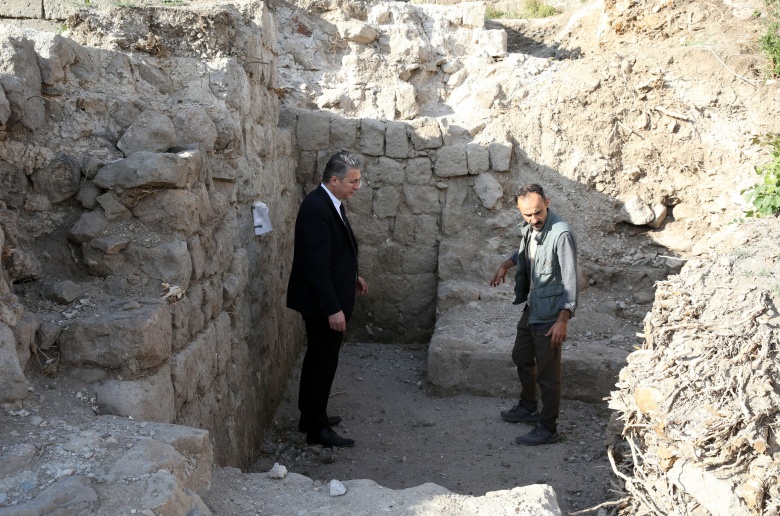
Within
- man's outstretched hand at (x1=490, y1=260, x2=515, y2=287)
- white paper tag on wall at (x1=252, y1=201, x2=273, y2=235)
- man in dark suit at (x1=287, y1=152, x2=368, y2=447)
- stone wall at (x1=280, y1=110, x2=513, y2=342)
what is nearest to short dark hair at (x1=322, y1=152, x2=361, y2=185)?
man in dark suit at (x1=287, y1=152, x2=368, y2=447)

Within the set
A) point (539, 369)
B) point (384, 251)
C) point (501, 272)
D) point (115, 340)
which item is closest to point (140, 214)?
point (115, 340)

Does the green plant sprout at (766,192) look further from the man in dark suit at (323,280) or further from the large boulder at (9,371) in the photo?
the large boulder at (9,371)

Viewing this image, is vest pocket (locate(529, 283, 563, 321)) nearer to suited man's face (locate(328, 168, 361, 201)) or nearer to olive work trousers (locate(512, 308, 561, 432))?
olive work trousers (locate(512, 308, 561, 432))

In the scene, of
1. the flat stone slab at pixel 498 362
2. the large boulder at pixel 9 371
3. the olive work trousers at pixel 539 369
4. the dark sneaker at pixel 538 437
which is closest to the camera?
the large boulder at pixel 9 371

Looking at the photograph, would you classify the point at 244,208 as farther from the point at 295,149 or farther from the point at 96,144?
the point at 295,149

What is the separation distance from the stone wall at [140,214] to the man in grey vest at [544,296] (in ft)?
6.04

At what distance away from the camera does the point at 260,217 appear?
486 centimetres

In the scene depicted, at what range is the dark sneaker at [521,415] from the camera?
504 cm

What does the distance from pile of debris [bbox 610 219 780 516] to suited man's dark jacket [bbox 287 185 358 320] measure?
6.13ft

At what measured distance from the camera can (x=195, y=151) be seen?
12.1 feet

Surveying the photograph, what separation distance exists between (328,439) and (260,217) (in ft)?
5.20

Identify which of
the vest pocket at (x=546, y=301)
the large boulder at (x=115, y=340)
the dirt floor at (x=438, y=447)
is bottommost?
the dirt floor at (x=438, y=447)

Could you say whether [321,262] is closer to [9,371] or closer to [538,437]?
[538,437]

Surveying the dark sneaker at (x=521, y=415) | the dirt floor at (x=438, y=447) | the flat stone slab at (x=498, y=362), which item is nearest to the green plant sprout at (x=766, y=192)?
the flat stone slab at (x=498, y=362)
